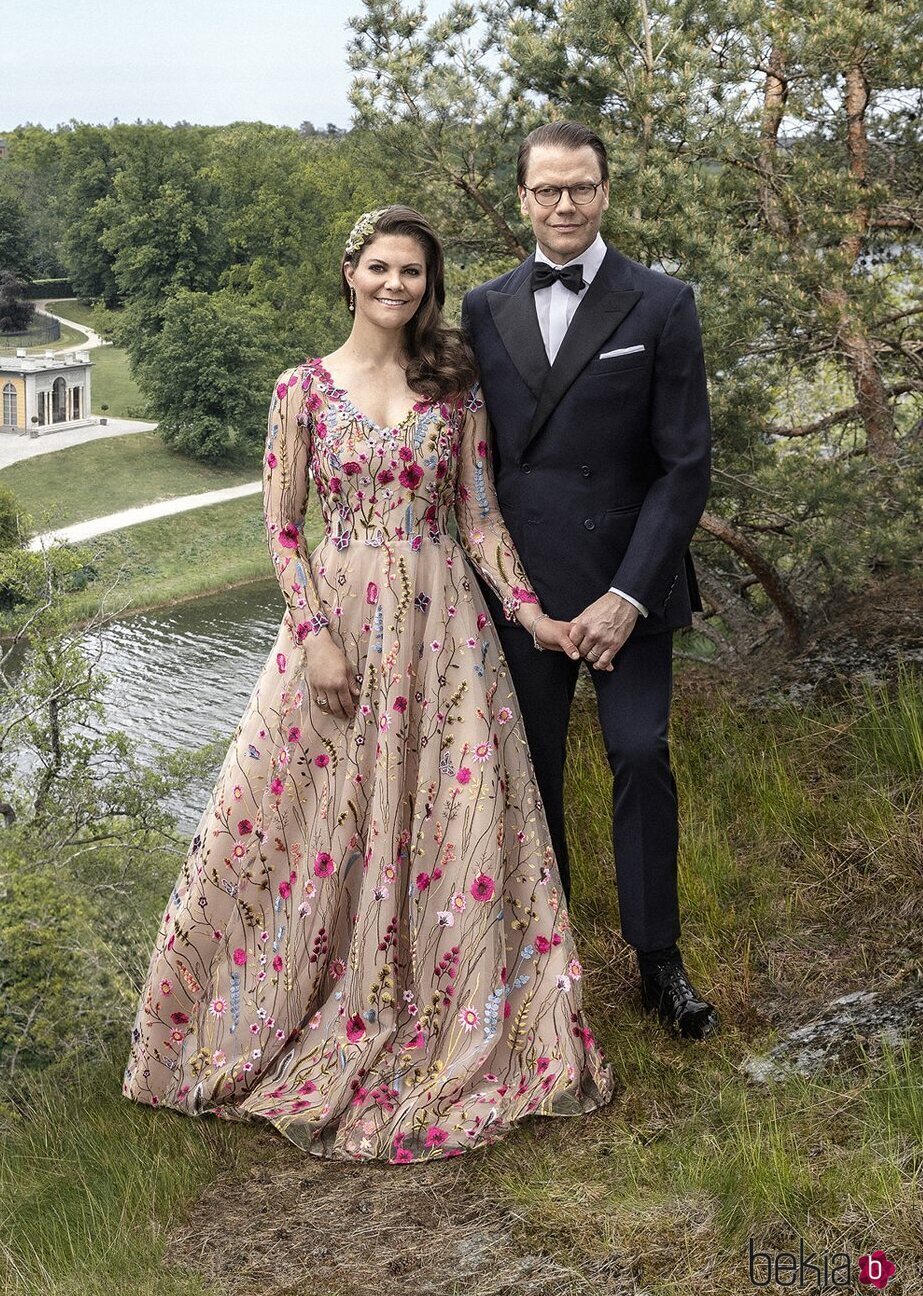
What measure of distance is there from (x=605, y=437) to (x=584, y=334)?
0.20m

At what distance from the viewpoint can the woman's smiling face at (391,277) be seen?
251cm

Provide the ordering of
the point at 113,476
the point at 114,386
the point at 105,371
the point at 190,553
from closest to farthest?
1. the point at 190,553
2. the point at 113,476
3. the point at 114,386
4. the point at 105,371

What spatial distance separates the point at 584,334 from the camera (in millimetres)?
2516

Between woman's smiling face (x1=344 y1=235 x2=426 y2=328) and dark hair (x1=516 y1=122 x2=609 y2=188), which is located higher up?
dark hair (x1=516 y1=122 x2=609 y2=188)

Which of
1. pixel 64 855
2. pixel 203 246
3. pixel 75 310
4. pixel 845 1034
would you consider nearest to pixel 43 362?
pixel 75 310

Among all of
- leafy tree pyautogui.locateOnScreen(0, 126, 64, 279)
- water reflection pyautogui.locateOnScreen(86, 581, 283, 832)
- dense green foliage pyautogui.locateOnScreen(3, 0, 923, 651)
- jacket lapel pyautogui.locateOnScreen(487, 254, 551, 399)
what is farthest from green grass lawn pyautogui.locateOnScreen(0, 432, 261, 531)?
jacket lapel pyautogui.locateOnScreen(487, 254, 551, 399)

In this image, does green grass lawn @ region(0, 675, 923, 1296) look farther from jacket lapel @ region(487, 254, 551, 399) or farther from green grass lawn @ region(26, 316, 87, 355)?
green grass lawn @ region(26, 316, 87, 355)

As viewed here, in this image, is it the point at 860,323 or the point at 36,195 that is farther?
the point at 36,195

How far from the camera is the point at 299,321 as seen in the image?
34.9 m

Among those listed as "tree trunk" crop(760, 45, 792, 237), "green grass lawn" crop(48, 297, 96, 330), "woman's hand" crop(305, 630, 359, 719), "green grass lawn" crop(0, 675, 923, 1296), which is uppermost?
"tree trunk" crop(760, 45, 792, 237)

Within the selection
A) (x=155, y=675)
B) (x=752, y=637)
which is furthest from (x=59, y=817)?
(x=155, y=675)

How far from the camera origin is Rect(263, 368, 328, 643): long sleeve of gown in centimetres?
256

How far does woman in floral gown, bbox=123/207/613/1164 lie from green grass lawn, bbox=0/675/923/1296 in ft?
0.45

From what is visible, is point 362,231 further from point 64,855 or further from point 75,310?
point 75,310
